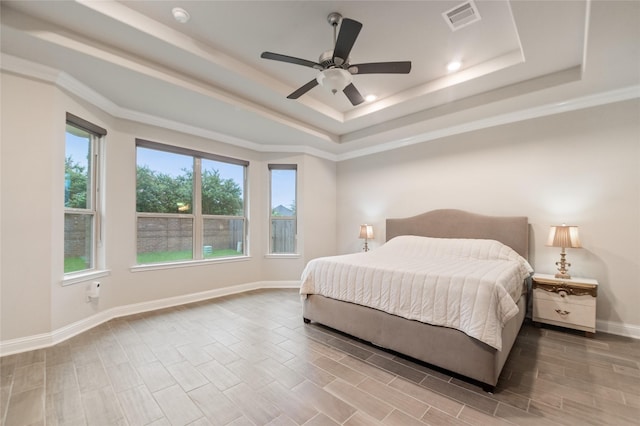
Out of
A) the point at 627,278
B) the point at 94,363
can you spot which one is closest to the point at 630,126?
the point at 627,278

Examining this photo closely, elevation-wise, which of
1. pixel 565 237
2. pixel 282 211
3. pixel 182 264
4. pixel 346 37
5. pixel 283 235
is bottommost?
pixel 182 264

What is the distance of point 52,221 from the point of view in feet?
8.86

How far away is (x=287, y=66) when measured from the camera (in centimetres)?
301

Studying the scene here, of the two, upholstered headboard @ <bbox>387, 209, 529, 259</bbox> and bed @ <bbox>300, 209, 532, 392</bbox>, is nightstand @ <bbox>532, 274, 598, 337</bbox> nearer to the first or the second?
bed @ <bbox>300, 209, 532, 392</bbox>

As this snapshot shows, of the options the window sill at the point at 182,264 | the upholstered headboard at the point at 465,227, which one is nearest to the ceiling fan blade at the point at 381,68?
the upholstered headboard at the point at 465,227

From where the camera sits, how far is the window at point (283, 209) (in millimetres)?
5305

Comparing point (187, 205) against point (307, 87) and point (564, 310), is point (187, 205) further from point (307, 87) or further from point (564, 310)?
→ point (564, 310)

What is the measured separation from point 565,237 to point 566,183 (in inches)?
30.3

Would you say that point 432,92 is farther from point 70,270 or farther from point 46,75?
point 70,270

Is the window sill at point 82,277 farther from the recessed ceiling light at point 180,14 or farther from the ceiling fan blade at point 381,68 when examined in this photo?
the ceiling fan blade at point 381,68

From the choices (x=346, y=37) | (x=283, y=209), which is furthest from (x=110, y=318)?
(x=346, y=37)

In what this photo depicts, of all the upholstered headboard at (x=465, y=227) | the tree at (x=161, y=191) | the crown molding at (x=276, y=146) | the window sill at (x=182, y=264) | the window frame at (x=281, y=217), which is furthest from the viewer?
the window frame at (x=281, y=217)

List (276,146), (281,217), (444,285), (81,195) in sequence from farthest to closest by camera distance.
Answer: (281,217) → (276,146) → (81,195) → (444,285)

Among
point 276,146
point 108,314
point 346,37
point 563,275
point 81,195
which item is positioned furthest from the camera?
point 276,146
